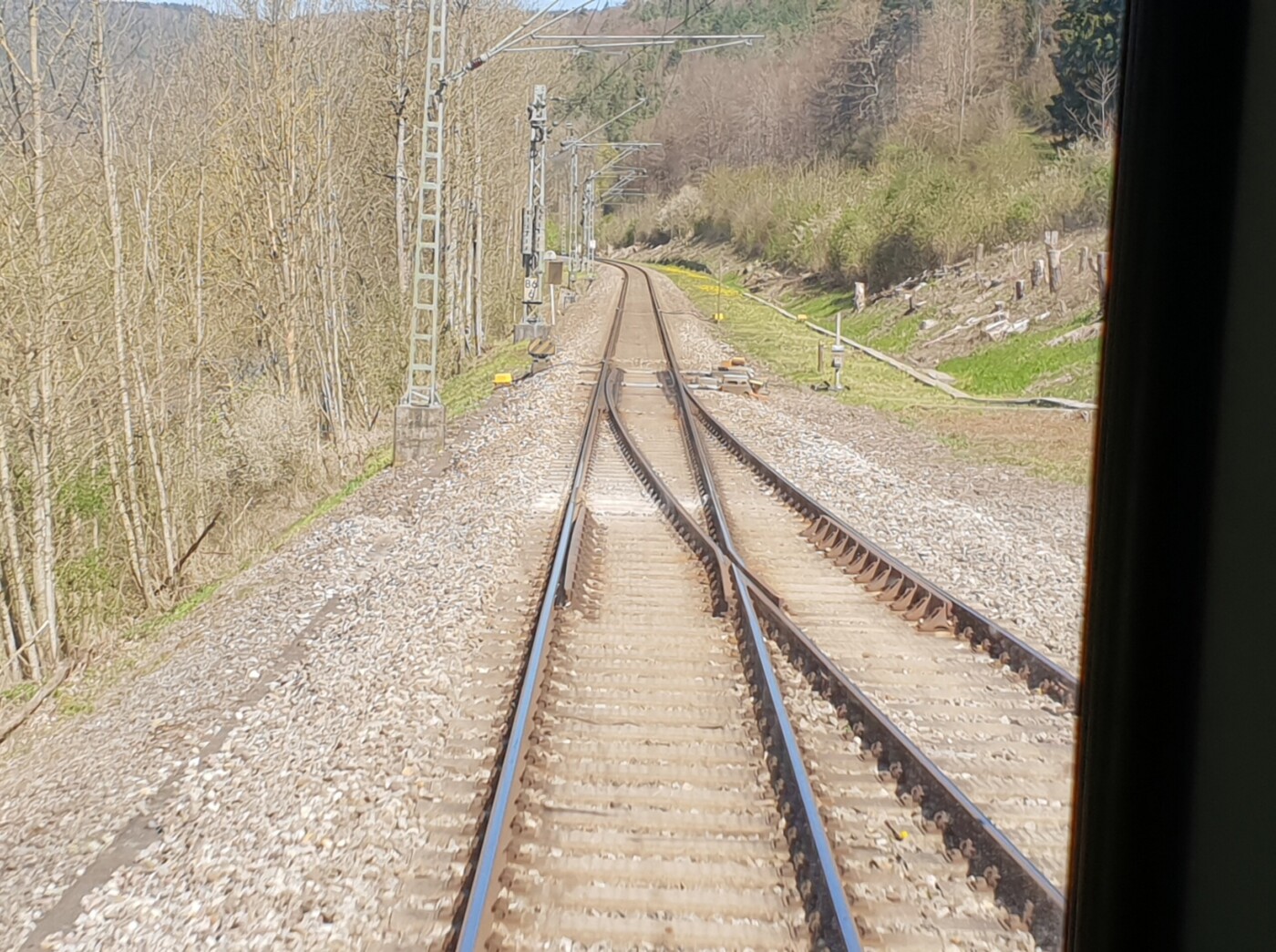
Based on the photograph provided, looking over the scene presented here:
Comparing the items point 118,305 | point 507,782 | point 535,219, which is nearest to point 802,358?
point 535,219

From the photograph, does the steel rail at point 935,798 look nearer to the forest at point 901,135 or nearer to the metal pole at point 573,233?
the forest at point 901,135

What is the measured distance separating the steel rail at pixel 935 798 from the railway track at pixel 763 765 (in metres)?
0.01

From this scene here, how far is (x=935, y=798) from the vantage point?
4.84 metres

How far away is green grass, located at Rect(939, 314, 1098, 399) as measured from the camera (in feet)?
60.1

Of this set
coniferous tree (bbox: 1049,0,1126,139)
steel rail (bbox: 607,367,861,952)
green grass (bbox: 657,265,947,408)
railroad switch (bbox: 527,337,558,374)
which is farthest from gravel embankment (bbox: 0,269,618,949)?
coniferous tree (bbox: 1049,0,1126,139)

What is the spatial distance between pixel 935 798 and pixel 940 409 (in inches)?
565

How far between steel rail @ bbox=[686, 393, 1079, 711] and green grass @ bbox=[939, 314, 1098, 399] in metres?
8.71

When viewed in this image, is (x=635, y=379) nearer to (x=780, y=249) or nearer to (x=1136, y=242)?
(x=1136, y=242)

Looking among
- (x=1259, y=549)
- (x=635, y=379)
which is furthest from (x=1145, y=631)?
(x=635, y=379)

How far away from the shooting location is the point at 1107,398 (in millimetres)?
2193

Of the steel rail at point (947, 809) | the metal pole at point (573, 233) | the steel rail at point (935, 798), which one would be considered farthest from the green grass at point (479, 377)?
the metal pole at point (573, 233)

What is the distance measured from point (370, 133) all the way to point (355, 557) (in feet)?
68.5

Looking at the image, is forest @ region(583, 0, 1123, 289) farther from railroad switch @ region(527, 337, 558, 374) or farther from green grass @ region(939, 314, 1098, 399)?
railroad switch @ region(527, 337, 558, 374)

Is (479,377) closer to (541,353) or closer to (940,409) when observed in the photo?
→ (541,353)
